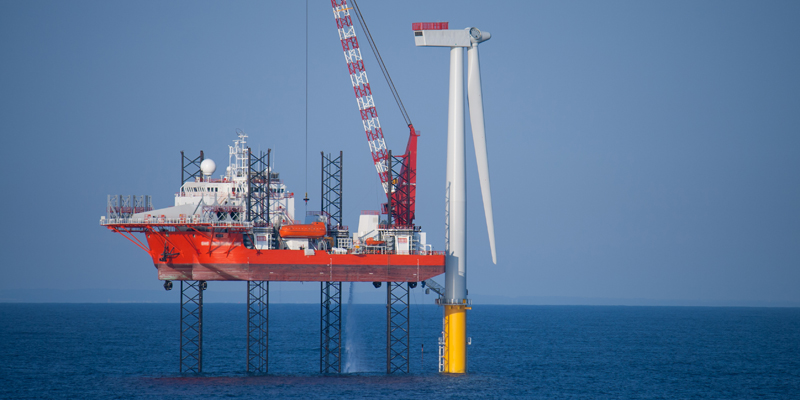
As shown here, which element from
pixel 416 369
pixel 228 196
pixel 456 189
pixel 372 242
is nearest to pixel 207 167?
pixel 228 196

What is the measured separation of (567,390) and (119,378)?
3368cm

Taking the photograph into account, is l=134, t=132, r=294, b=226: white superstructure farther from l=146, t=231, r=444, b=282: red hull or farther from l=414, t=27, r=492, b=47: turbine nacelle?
l=414, t=27, r=492, b=47: turbine nacelle

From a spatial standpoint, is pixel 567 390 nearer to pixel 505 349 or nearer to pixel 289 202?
pixel 289 202

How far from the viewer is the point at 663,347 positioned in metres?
96.2

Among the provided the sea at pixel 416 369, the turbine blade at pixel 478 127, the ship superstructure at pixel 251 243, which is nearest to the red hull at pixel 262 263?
the ship superstructure at pixel 251 243

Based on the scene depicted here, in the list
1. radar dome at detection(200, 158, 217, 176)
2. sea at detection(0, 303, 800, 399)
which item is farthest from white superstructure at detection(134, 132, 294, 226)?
sea at detection(0, 303, 800, 399)

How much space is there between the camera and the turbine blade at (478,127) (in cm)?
5522

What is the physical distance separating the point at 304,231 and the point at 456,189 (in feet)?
36.1

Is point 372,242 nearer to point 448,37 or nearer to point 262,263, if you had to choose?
point 262,263

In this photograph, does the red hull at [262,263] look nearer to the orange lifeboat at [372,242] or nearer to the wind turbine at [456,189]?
the orange lifeboat at [372,242]

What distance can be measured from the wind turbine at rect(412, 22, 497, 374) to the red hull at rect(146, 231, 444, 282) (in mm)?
2025

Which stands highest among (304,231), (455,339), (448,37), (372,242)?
(448,37)

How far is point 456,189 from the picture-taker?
176 feet

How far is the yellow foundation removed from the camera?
53875 millimetres
